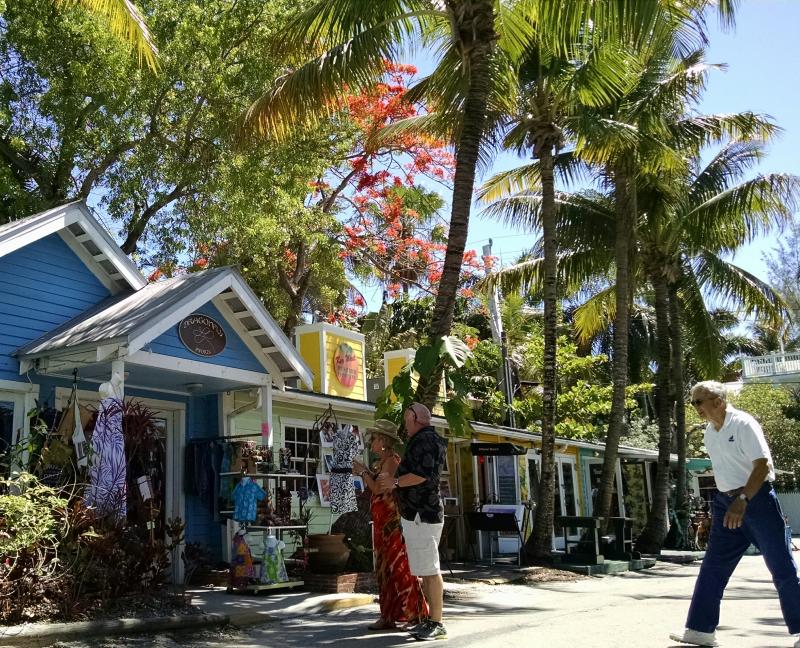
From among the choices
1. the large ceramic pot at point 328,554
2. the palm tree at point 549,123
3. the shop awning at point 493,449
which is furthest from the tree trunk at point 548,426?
the large ceramic pot at point 328,554

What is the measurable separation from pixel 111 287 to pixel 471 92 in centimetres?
548

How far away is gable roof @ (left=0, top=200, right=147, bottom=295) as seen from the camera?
9.65 meters

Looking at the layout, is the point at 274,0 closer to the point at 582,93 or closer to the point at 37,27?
the point at 37,27

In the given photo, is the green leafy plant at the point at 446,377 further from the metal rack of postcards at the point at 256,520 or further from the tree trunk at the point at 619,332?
the tree trunk at the point at 619,332

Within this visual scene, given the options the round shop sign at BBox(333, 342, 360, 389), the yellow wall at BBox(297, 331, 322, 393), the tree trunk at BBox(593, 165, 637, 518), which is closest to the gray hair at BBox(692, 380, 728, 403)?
the yellow wall at BBox(297, 331, 322, 393)

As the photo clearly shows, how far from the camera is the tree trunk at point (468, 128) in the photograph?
10.3 metres

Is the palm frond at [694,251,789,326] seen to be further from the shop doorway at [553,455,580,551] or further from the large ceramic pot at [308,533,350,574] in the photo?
the large ceramic pot at [308,533,350,574]

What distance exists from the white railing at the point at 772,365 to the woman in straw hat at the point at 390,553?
32.3 metres

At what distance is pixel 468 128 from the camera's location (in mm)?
10750

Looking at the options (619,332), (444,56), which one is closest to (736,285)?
(619,332)

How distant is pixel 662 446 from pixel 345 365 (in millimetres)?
8864

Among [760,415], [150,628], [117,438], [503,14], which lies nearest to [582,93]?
[503,14]

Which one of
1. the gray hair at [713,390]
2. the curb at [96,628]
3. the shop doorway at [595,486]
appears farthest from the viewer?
the shop doorway at [595,486]

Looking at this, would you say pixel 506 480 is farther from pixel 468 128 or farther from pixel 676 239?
pixel 468 128
